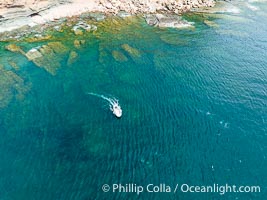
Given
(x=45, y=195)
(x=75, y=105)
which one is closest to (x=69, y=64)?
(x=75, y=105)

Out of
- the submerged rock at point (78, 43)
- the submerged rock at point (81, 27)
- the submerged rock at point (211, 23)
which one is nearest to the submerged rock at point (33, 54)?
the submerged rock at point (78, 43)

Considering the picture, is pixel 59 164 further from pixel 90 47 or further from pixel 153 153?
pixel 90 47

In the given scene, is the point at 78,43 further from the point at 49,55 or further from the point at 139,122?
the point at 139,122

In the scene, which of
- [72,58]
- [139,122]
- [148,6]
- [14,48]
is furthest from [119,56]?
[148,6]

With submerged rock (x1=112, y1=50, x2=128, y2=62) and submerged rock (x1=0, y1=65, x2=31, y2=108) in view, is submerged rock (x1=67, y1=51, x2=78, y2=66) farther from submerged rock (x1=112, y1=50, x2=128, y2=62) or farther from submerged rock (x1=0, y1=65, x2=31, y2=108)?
submerged rock (x1=0, y1=65, x2=31, y2=108)

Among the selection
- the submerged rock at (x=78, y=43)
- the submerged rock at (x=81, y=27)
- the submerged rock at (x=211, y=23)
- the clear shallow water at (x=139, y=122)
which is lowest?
the clear shallow water at (x=139, y=122)

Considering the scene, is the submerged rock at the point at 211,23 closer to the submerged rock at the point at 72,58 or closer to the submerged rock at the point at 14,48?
the submerged rock at the point at 72,58

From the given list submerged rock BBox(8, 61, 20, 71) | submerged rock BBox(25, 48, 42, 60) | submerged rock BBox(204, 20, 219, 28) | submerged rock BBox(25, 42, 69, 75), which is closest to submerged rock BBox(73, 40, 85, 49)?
submerged rock BBox(25, 42, 69, 75)
